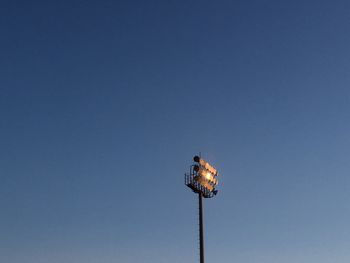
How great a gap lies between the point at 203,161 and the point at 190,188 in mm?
3236

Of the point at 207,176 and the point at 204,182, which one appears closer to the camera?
the point at 204,182

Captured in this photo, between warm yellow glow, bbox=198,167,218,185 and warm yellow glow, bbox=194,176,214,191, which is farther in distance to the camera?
warm yellow glow, bbox=198,167,218,185

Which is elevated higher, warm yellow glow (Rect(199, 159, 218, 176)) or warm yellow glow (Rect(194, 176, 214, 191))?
warm yellow glow (Rect(199, 159, 218, 176))

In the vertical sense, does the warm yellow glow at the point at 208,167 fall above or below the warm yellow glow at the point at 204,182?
above

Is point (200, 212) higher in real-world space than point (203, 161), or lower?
lower

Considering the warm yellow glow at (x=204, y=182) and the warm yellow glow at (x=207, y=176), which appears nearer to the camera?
the warm yellow glow at (x=204, y=182)

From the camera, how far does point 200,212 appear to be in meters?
49.2

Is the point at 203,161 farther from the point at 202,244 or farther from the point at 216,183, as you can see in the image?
the point at 202,244

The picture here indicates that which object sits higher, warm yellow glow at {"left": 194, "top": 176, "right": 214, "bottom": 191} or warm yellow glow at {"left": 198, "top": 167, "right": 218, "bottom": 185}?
warm yellow glow at {"left": 198, "top": 167, "right": 218, "bottom": 185}

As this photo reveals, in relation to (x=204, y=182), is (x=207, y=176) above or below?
above

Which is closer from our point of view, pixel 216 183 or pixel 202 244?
pixel 202 244

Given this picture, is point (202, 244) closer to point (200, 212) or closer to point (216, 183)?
point (200, 212)

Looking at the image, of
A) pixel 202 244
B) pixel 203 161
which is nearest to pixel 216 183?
pixel 203 161

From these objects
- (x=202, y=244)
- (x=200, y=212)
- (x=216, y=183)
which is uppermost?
(x=216, y=183)
